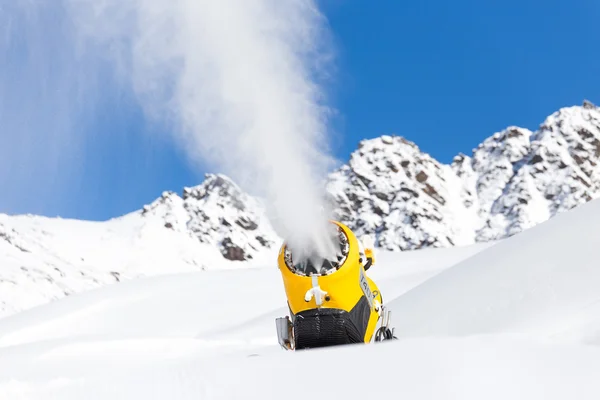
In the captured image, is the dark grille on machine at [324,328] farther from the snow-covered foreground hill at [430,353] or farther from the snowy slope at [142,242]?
the snowy slope at [142,242]

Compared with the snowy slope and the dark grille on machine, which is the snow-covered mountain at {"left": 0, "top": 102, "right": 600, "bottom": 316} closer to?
the snowy slope

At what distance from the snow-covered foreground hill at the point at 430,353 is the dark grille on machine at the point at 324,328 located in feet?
1.61

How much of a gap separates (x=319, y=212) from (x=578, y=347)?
185 centimetres

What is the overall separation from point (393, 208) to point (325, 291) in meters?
168

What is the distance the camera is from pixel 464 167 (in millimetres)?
190125

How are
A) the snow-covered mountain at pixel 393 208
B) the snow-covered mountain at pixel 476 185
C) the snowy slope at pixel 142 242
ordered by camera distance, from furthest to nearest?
the snow-covered mountain at pixel 476 185 → the snow-covered mountain at pixel 393 208 → the snowy slope at pixel 142 242

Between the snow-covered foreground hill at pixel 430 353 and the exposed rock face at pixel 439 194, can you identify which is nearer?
the snow-covered foreground hill at pixel 430 353

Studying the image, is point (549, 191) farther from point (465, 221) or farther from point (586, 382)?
point (586, 382)

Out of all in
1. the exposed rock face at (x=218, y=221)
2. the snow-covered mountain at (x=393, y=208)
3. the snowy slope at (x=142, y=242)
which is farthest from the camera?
the exposed rock face at (x=218, y=221)

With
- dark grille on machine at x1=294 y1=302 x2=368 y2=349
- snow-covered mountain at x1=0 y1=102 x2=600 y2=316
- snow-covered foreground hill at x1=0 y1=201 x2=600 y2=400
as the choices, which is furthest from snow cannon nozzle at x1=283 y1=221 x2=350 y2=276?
snow-covered mountain at x1=0 y1=102 x2=600 y2=316

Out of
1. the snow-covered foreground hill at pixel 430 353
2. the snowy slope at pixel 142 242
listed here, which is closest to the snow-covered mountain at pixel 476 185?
the snowy slope at pixel 142 242

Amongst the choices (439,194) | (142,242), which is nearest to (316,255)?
(142,242)

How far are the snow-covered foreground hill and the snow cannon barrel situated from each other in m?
0.52

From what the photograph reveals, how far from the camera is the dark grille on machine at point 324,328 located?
4.48m
